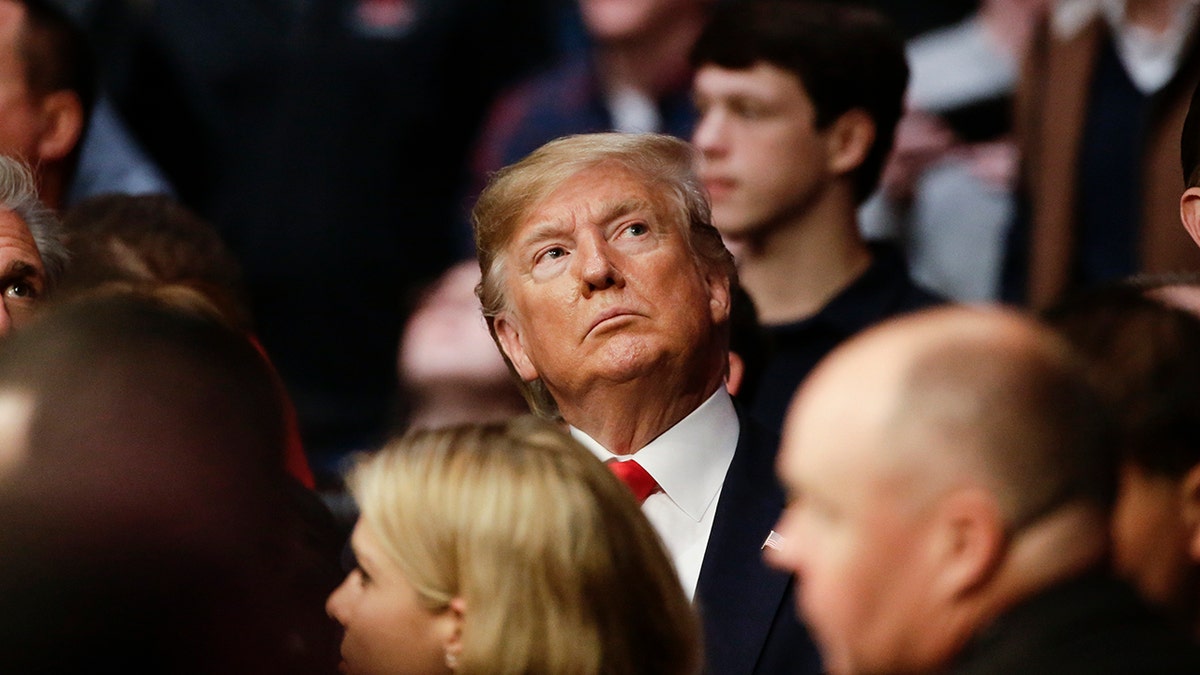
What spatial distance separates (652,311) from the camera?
2.99m

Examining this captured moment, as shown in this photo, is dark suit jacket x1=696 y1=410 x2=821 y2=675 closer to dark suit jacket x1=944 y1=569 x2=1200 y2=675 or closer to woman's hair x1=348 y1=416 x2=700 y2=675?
woman's hair x1=348 y1=416 x2=700 y2=675

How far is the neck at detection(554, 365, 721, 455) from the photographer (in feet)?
9.78

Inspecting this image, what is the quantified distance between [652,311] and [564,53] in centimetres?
273

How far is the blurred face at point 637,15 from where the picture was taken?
16.7 ft

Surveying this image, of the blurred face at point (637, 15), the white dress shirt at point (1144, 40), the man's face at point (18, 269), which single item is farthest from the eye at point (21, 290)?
the white dress shirt at point (1144, 40)

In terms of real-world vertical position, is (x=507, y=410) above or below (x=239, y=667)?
below

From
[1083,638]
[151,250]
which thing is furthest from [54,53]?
[1083,638]

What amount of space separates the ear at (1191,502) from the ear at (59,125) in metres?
2.83

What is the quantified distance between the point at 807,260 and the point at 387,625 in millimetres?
2144

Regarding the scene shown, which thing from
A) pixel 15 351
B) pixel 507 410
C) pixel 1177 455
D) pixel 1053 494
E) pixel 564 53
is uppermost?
pixel 15 351

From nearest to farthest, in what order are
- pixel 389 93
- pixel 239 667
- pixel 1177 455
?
pixel 239 667
pixel 1177 455
pixel 389 93

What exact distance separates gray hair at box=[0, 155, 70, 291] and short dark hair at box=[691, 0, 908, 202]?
1.73m

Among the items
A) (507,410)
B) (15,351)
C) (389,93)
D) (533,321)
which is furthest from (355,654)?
(389,93)

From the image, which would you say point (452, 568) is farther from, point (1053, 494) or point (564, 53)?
point (564, 53)
